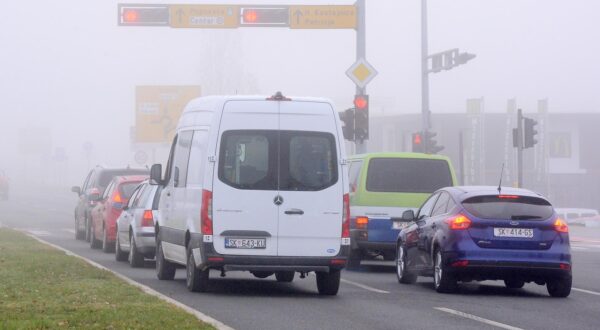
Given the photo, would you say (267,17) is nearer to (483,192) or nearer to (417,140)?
(417,140)

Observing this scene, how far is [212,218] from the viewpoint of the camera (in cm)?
1500

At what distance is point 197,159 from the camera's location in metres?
15.6

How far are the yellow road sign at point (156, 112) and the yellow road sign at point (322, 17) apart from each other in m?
31.3

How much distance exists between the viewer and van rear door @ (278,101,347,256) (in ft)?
49.8

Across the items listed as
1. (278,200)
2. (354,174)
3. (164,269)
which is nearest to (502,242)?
(278,200)

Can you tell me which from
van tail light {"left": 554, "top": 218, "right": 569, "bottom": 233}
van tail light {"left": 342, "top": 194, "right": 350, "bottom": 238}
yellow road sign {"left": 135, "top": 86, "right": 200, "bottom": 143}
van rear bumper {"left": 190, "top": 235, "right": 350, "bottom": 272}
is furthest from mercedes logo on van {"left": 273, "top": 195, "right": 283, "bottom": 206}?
yellow road sign {"left": 135, "top": 86, "right": 200, "bottom": 143}

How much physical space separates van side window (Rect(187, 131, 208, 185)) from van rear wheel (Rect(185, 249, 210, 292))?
942 mm

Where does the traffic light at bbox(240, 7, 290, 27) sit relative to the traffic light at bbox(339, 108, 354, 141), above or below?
above

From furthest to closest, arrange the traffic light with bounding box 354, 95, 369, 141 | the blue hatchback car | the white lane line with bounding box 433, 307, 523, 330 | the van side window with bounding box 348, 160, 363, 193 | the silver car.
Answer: the traffic light with bounding box 354, 95, 369, 141 < the van side window with bounding box 348, 160, 363, 193 < the silver car < the blue hatchback car < the white lane line with bounding box 433, 307, 523, 330

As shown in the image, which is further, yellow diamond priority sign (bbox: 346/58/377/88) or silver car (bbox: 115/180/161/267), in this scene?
yellow diamond priority sign (bbox: 346/58/377/88)

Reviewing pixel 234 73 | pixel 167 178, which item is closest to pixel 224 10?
pixel 167 178

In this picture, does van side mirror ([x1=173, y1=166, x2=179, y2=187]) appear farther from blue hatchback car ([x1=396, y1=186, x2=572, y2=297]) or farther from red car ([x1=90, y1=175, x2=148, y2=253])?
red car ([x1=90, y1=175, x2=148, y2=253])

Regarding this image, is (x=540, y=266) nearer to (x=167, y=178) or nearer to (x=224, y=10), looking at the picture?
(x=167, y=178)

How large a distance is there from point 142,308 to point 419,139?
1011 inches
